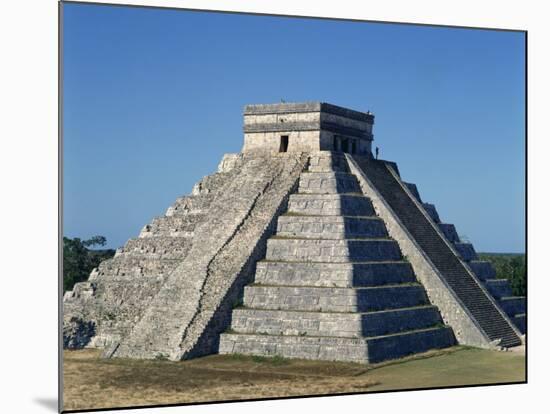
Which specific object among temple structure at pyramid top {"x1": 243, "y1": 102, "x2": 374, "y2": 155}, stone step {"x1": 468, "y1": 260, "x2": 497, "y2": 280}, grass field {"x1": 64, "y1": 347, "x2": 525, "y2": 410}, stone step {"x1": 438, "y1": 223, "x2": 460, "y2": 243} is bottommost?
grass field {"x1": 64, "y1": 347, "x2": 525, "y2": 410}

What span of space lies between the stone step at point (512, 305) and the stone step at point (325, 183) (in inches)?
297

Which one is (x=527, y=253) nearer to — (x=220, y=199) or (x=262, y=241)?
(x=262, y=241)

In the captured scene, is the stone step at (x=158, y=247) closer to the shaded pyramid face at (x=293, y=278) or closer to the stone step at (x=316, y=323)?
the shaded pyramid face at (x=293, y=278)

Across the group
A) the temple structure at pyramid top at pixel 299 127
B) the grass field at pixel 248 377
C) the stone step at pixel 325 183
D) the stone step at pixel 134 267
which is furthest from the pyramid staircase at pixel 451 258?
the stone step at pixel 134 267

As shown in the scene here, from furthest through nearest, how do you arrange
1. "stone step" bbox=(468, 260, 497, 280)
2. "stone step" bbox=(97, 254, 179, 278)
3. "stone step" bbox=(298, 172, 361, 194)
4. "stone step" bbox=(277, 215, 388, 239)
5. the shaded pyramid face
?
"stone step" bbox=(468, 260, 497, 280) → "stone step" bbox=(298, 172, 361, 194) → "stone step" bbox=(97, 254, 179, 278) → "stone step" bbox=(277, 215, 388, 239) → the shaded pyramid face

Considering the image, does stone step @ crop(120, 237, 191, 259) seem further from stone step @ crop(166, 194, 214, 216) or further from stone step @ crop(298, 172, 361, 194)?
stone step @ crop(298, 172, 361, 194)

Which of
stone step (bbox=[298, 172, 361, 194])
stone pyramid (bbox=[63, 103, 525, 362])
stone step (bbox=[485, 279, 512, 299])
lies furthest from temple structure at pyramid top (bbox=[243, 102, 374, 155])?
stone step (bbox=[485, 279, 512, 299])

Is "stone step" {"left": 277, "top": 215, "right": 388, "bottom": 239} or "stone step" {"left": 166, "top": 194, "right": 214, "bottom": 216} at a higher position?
"stone step" {"left": 166, "top": 194, "right": 214, "bottom": 216}

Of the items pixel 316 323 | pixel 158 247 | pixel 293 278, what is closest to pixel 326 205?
pixel 293 278

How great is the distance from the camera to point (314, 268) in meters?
39.3

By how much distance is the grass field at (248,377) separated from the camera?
107 feet

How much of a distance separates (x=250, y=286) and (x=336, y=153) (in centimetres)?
765

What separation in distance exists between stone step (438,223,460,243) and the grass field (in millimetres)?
9144

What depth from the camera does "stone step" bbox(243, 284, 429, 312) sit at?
125ft
